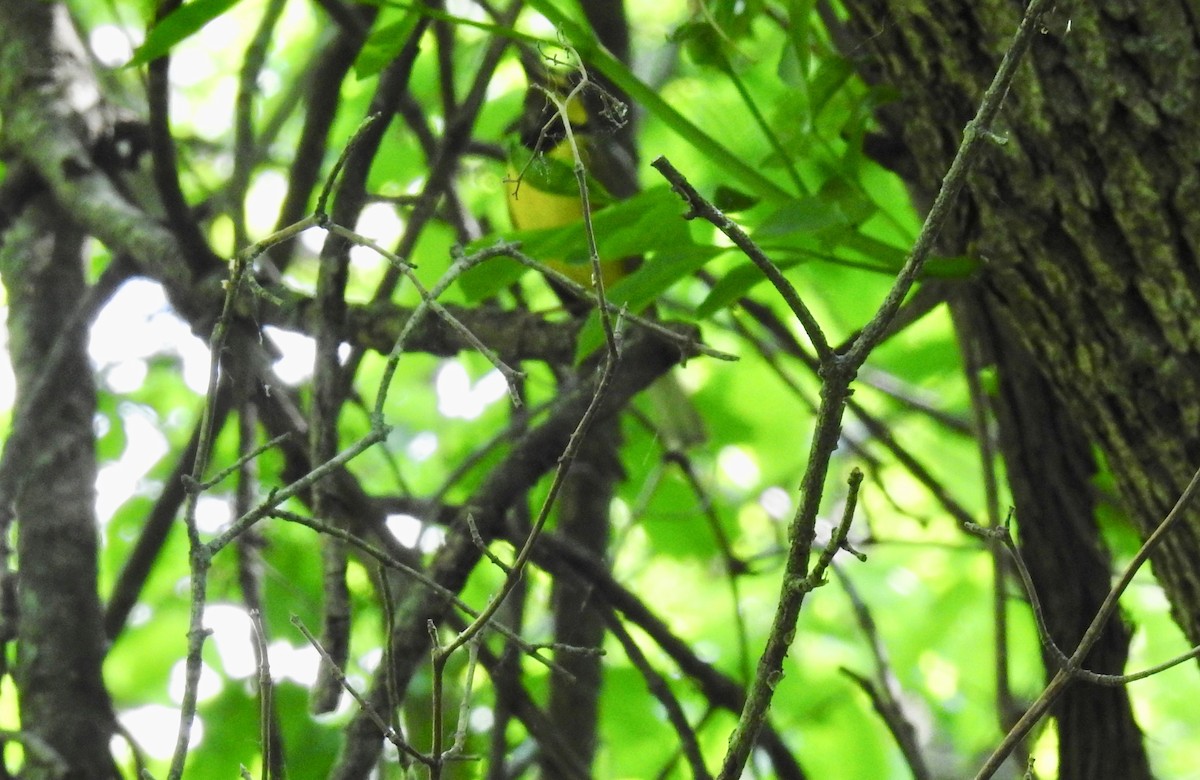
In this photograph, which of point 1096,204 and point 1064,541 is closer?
point 1096,204

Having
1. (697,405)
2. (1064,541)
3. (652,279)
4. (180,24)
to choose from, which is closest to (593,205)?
(652,279)

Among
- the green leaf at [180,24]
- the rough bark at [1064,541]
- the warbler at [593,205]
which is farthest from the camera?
the warbler at [593,205]

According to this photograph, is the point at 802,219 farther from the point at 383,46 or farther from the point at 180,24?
the point at 180,24

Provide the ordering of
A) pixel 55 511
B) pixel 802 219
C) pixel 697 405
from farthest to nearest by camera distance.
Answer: pixel 697 405, pixel 55 511, pixel 802 219

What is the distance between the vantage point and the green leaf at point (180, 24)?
0.85 meters

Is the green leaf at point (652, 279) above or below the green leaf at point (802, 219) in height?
below

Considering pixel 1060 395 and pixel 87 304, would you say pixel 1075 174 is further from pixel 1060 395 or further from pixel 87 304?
pixel 87 304

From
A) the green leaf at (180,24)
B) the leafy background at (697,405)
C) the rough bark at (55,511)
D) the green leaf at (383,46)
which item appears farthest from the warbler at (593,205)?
the rough bark at (55,511)

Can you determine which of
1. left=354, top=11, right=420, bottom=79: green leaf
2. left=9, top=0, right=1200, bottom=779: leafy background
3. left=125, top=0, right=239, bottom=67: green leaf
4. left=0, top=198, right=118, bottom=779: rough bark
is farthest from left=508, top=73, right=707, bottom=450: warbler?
left=0, top=198, right=118, bottom=779: rough bark

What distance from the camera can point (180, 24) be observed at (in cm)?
87

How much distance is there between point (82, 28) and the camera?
1.58 metres

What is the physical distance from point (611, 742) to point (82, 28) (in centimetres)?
119

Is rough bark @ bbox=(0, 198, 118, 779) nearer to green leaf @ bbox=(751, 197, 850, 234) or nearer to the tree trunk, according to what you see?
green leaf @ bbox=(751, 197, 850, 234)

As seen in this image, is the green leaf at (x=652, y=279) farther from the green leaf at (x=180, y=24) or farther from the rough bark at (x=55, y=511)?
the rough bark at (x=55, y=511)
